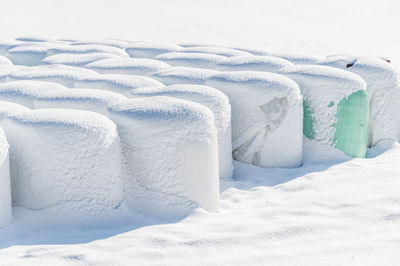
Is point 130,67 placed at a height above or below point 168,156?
above

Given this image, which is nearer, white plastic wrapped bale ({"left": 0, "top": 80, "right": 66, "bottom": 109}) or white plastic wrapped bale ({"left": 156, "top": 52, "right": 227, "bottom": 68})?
white plastic wrapped bale ({"left": 0, "top": 80, "right": 66, "bottom": 109})

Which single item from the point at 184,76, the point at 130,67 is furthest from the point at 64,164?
the point at 130,67

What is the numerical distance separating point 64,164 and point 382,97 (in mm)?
1986

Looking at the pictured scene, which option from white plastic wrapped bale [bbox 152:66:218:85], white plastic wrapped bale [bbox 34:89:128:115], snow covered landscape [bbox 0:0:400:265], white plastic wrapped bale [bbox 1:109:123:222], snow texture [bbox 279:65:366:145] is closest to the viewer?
snow covered landscape [bbox 0:0:400:265]

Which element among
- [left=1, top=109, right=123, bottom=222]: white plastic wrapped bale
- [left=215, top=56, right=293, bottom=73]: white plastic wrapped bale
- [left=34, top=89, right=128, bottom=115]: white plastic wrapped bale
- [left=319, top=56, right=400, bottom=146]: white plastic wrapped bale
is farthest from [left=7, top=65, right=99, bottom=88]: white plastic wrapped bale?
[left=319, top=56, right=400, bottom=146]: white plastic wrapped bale

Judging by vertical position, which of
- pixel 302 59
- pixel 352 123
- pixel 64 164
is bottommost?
pixel 352 123

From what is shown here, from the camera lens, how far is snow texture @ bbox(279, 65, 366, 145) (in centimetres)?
307

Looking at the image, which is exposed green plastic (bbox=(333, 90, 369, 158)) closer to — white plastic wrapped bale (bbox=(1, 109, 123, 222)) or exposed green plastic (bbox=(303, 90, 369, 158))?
exposed green plastic (bbox=(303, 90, 369, 158))

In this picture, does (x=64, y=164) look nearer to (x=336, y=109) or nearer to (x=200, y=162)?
(x=200, y=162)

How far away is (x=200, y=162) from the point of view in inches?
89.1

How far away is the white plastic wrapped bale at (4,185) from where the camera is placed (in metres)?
2.04

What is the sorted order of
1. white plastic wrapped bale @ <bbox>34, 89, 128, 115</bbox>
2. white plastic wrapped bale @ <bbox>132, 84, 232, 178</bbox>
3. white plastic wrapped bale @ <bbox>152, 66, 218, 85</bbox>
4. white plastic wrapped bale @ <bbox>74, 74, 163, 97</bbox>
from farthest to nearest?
white plastic wrapped bale @ <bbox>152, 66, 218, 85</bbox> → white plastic wrapped bale @ <bbox>74, 74, 163, 97</bbox> → white plastic wrapped bale @ <bbox>132, 84, 232, 178</bbox> → white plastic wrapped bale @ <bbox>34, 89, 128, 115</bbox>

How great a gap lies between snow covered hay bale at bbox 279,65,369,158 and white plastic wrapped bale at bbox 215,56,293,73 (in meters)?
0.37

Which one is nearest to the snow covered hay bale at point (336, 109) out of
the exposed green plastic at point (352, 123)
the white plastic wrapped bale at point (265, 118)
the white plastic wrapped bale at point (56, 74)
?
the exposed green plastic at point (352, 123)
